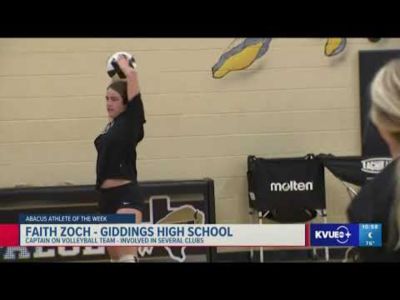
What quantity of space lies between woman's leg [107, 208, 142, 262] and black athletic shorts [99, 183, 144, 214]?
36 mm

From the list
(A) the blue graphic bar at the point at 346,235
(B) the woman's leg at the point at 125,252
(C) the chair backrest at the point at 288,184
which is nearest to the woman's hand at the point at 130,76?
(B) the woman's leg at the point at 125,252

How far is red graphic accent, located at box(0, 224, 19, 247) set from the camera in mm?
4012

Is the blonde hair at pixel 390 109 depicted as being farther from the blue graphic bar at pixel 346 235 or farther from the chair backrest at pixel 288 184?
the chair backrest at pixel 288 184

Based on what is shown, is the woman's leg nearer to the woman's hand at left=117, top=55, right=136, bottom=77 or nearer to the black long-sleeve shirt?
the black long-sleeve shirt

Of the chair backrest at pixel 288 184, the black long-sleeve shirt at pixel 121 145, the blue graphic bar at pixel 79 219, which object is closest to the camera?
the blue graphic bar at pixel 79 219

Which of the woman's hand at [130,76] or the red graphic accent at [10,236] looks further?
the woman's hand at [130,76]

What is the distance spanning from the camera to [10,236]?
402 centimetres

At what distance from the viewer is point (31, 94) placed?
14.0 feet

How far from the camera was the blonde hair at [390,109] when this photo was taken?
387 cm

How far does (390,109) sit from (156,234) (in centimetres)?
169

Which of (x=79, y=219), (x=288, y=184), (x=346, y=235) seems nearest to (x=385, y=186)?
(x=346, y=235)

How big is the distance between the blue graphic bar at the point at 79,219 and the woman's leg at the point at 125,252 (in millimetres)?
36

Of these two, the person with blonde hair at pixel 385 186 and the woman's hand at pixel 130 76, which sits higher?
the woman's hand at pixel 130 76

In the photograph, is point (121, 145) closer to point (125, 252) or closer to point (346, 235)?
point (125, 252)
